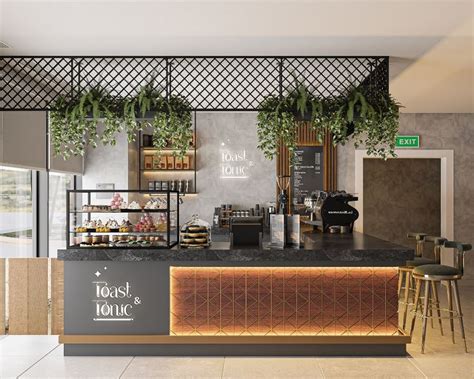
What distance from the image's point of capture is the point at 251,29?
16.7 feet

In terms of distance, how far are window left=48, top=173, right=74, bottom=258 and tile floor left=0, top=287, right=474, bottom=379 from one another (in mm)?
2718

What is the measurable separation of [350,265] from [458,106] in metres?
4.91

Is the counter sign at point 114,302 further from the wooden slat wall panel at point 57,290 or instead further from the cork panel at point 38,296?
the cork panel at point 38,296

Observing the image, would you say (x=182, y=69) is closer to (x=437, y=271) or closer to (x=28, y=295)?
(x=28, y=295)

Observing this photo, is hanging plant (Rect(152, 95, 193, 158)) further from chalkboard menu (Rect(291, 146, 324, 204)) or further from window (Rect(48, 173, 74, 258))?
chalkboard menu (Rect(291, 146, 324, 204))

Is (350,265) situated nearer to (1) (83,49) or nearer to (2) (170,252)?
(2) (170,252)

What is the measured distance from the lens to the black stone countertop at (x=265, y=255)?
5.14 m

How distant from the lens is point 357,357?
16.9 ft

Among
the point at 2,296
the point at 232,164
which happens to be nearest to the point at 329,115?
the point at 232,164

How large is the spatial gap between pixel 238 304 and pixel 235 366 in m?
0.58

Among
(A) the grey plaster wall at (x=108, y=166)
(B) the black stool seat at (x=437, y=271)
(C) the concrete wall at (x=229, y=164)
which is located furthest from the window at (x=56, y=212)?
(B) the black stool seat at (x=437, y=271)

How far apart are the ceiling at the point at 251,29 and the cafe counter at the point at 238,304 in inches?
82.0

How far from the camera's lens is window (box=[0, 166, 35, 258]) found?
21.9ft

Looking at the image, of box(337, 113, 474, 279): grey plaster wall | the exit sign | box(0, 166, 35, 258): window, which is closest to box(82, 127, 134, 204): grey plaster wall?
box(0, 166, 35, 258): window
